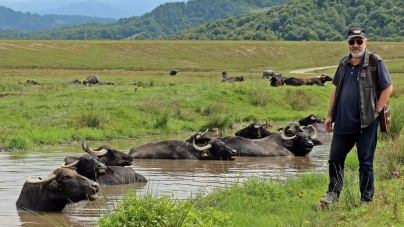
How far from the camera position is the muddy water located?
10109mm

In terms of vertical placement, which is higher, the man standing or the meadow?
the man standing

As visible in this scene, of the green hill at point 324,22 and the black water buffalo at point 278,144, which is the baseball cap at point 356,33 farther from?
the green hill at point 324,22

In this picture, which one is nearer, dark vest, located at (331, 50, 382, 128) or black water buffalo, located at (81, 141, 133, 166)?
dark vest, located at (331, 50, 382, 128)

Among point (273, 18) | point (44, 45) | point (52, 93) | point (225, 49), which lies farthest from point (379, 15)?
point (52, 93)

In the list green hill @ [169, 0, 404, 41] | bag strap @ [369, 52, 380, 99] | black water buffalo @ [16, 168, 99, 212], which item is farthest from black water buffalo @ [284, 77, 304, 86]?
green hill @ [169, 0, 404, 41]

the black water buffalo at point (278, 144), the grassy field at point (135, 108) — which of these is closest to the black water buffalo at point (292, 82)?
the grassy field at point (135, 108)

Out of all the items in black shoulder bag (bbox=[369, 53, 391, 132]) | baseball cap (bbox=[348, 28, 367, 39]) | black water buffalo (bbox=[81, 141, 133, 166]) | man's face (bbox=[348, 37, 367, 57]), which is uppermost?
baseball cap (bbox=[348, 28, 367, 39])

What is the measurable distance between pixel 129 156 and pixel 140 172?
371 millimetres

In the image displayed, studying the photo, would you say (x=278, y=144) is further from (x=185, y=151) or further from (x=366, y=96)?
(x=366, y=96)

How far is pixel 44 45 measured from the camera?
86125 mm

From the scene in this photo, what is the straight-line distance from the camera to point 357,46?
8.62 metres

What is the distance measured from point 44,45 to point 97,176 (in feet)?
252

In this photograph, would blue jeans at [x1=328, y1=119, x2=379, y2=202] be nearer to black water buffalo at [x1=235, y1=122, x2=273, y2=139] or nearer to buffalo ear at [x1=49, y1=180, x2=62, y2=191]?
buffalo ear at [x1=49, y1=180, x2=62, y2=191]

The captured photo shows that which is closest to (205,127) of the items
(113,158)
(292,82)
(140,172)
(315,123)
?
(315,123)
